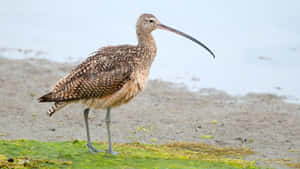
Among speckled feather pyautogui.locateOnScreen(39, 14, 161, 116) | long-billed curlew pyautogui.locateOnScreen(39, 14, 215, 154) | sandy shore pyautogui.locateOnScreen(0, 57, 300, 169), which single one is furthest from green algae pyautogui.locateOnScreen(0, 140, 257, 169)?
sandy shore pyautogui.locateOnScreen(0, 57, 300, 169)

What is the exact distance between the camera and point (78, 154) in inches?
270

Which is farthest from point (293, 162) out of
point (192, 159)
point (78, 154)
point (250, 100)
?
point (250, 100)

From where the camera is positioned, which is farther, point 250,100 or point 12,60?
point 12,60

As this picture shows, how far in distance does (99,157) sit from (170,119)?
4349 millimetres

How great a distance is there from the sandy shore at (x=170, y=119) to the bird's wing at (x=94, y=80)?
2419 millimetres

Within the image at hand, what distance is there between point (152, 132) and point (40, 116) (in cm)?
247

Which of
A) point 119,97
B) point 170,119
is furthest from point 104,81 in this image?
point 170,119

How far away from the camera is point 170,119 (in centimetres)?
1109

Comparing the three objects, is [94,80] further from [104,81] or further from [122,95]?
[122,95]

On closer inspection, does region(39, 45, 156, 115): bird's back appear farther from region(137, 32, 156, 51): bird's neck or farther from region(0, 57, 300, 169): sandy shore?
region(0, 57, 300, 169): sandy shore

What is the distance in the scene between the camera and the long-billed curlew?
711 cm

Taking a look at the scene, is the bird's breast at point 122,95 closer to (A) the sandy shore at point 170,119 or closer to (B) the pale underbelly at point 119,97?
(B) the pale underbelly at point 119,97

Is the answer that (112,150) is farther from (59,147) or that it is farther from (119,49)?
(119,49)

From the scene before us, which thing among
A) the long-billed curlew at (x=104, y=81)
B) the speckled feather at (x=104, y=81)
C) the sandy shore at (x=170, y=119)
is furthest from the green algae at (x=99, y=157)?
the sandy shore at (x=170, y=119)
